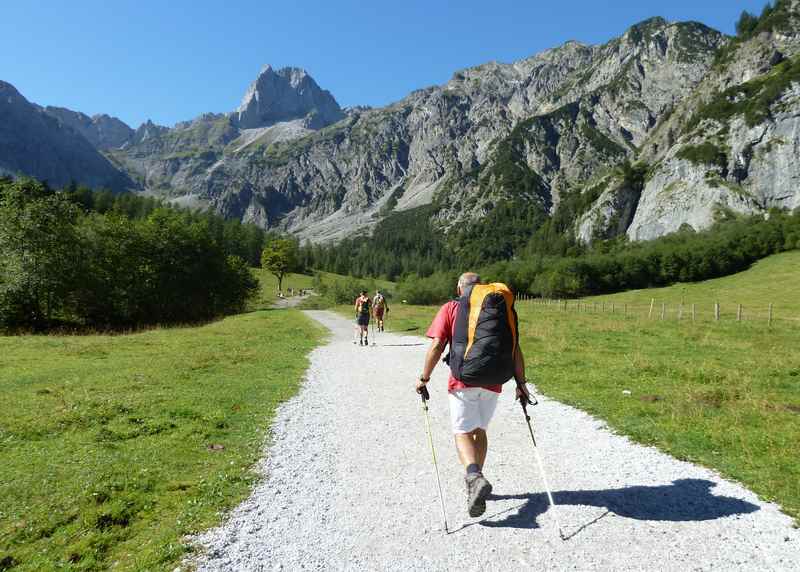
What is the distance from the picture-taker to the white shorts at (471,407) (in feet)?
20.7

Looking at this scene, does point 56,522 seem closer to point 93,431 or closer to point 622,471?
point 93,431

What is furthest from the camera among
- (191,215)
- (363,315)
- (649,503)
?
(191,215)

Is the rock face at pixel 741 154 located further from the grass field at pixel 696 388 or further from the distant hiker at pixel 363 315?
the distant hiker at pixel 363 315

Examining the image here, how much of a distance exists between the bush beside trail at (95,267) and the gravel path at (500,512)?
150ft

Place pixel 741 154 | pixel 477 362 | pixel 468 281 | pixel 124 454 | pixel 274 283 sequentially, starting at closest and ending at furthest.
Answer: pixel 477 362 → pixel 468 281 → pixel 124 454 → pixel 274 283 → pixel 741 154

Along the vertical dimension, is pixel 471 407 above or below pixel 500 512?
above

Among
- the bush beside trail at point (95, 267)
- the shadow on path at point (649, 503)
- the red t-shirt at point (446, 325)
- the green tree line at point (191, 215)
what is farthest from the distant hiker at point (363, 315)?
the green tree line at point (191, 215)

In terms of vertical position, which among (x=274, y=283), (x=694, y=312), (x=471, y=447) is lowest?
(x=471, y=447)

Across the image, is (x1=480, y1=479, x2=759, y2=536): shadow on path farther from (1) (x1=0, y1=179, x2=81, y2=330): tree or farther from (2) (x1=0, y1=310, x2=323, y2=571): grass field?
(1) (x1=0, y1=179, x2=81, y2=330): tree

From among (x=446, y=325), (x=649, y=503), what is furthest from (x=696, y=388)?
(x=446, y=325)

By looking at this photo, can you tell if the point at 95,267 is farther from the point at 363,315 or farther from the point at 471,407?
the point at 471,407

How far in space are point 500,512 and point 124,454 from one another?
23.7ft

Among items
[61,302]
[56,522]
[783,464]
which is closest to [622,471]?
[783,464]

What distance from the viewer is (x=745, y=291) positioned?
9050 centimetres
